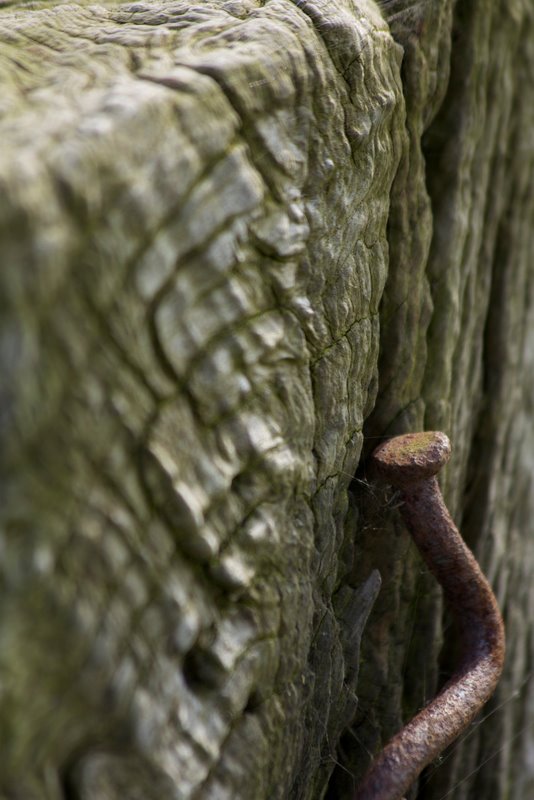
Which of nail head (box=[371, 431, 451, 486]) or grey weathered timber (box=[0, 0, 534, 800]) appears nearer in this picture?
grey weathered timber (box=[0, 0, 534, 800])

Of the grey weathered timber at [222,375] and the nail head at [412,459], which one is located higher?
the grey weathered timber at [222,375]

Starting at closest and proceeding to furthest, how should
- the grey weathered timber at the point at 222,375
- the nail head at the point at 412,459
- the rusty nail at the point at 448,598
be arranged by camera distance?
the grey weathered timber at the point at 222,375 < the rusty nail at the point at 448,598 < the nail head at the point at 412,459

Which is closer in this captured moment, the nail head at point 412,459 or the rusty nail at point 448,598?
the rusty nail at point 448,598

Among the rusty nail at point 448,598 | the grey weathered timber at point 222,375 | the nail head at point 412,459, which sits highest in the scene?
the grey weathered timber at point 222,375

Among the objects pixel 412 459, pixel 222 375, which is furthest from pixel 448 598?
pixel 222 375

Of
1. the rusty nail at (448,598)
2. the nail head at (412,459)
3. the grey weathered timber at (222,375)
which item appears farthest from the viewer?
the nail head at (412,459)

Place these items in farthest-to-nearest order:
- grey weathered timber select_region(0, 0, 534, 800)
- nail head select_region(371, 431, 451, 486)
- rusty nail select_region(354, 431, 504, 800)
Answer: nail head select_region(371, 431, 451, 486) < rusty nail select_region(354, 431, 504, 800) < grey weathered timber select_region(0, 0, 534, 800)

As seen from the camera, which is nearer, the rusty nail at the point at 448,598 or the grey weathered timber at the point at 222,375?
the grey weathered timber at the point at 222,375
